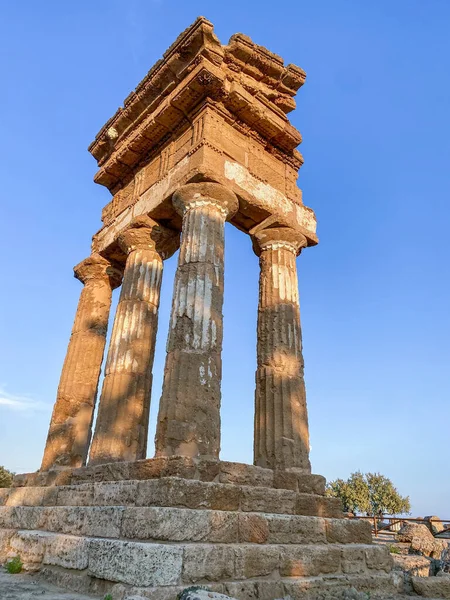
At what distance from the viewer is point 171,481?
5.27m

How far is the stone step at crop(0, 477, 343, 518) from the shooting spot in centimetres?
528

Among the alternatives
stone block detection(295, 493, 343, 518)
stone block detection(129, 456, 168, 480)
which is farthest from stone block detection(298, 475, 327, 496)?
stone block detection(129, 456, 168, 480)

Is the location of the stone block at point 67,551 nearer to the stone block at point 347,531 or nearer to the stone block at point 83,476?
the stone block at point 83,476

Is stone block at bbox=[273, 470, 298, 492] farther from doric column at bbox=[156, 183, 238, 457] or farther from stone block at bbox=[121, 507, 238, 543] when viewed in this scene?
stone block at bbox=[121, 507, 238, 543]

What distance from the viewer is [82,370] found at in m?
10.7

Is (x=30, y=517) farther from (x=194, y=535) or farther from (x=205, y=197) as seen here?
(x=205, y=197)

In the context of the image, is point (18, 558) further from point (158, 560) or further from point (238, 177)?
point (238, 177)

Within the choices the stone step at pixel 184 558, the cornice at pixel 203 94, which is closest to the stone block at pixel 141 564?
the stone step at pixel 184 558

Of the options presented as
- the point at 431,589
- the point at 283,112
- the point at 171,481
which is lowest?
the point at 431,589

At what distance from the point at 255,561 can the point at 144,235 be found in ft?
23.1

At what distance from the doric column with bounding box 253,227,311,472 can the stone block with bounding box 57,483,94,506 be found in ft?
10.4

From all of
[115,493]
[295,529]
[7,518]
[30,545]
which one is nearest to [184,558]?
[115,493]

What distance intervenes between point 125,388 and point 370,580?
5.23 meters

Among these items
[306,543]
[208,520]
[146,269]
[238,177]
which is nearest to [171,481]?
[208,520]
